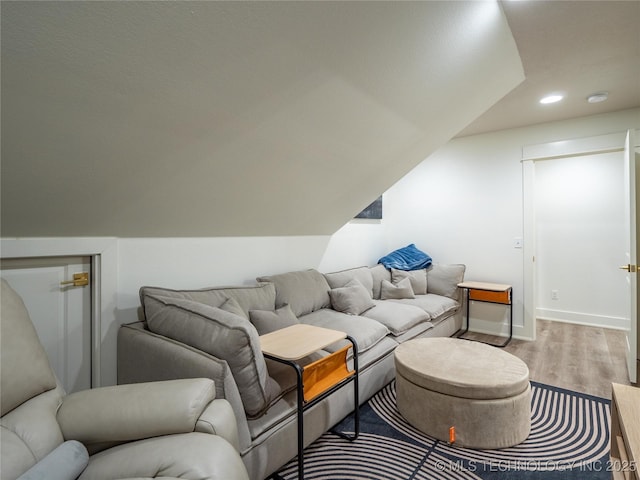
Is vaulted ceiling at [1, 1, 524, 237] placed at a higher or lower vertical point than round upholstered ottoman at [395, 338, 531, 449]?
higher

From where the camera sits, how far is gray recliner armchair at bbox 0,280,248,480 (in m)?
1.02

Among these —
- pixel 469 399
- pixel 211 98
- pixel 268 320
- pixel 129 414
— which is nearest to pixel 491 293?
pixel 469 399

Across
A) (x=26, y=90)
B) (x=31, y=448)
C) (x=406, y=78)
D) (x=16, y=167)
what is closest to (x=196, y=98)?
(x=26, y=90)

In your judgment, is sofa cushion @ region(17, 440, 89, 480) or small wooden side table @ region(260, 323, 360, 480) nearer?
sofa cushion @ region(17, 440, 89, 480)

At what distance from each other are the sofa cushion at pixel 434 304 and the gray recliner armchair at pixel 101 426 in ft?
8.28

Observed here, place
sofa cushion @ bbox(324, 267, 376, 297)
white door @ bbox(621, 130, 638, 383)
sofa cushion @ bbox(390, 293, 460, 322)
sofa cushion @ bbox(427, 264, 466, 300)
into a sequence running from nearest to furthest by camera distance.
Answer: white door @ bbox(621, 130, 638, 383), sofa cushion @ bbox(324, 267, 376, 297), sofa cushion @ bbox(390, 293, 460, 322), sofa cushion @ bbox(427, 264, 466, 300)

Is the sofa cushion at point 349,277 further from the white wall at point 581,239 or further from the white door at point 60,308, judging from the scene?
the white wall at point 581,239

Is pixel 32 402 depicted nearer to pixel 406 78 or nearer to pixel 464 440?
pixel 464 440

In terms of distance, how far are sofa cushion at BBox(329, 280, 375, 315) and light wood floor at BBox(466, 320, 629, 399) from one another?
1548 mm

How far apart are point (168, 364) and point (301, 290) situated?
139 cm

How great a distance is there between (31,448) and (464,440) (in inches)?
78.1

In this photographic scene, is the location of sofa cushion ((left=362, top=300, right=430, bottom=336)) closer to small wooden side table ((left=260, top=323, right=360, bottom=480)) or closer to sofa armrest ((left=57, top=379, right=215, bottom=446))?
small wooden side table ((left=260, top=323, right=360, bottom=480))

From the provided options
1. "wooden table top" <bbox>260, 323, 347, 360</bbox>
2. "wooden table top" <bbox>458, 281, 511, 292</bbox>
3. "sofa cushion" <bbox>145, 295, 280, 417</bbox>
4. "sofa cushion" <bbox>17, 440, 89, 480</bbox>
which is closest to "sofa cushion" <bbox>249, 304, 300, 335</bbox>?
"wooden table top" <bbox>260, 323, 347, 360</bbox>

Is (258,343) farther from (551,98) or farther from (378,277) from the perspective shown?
(551,98)
